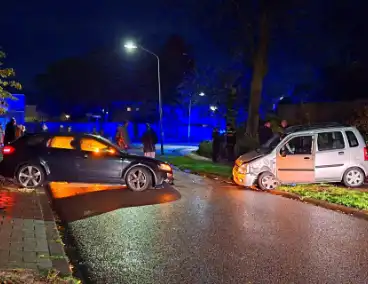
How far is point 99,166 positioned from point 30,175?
68.3 inches

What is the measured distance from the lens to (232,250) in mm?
7062

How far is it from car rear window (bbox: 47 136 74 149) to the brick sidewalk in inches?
93.8

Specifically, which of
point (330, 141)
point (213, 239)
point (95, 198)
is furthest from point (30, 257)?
point (330, 141)

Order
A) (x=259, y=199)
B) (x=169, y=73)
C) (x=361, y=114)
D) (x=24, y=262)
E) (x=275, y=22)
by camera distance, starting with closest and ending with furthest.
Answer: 1. (x=24, y=262)
2. (x=259, y=199)
3. (x=361, y=114)
4. (x=275, y=22)
5. (x=169, y=73)

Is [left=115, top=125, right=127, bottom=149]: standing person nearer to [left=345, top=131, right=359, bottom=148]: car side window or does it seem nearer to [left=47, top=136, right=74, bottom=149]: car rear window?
[left=47, top=136, right=74, bottom=149]: car rear window

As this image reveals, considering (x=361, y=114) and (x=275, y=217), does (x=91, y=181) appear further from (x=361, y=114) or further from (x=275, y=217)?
(x=361, y=114)

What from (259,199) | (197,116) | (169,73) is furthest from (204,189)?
(169,73)

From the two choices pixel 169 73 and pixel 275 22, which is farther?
pixel 169 73

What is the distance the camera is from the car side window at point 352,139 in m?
13.4

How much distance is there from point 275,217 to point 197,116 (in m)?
52.9

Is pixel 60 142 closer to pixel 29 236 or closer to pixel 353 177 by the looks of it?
pixel 29 236

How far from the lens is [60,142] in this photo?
13.1 metres

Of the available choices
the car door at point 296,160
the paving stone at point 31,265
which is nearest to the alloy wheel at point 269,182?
the car door at point 296,160

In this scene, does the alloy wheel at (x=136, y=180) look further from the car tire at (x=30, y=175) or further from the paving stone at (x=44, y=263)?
the paving stone at (x=44, y=263)
